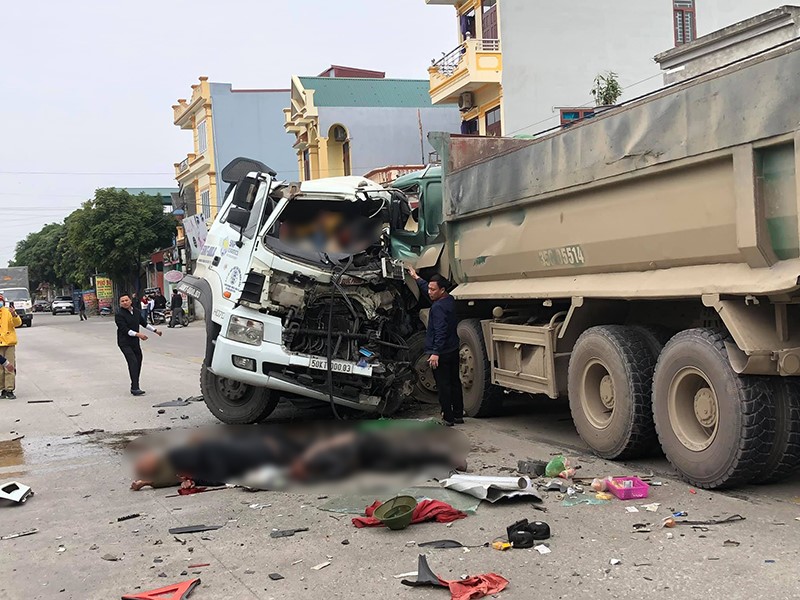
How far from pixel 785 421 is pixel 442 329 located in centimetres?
371

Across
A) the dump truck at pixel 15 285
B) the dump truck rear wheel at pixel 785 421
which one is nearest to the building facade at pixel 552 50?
the dump truck rear wheel at pixel 785 421

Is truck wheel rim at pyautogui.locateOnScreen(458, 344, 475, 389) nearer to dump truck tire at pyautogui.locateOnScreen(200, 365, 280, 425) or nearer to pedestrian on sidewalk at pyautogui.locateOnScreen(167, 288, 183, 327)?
dump truck tire at pyautogui.locateOnScreen(200, 365, 280, 425)

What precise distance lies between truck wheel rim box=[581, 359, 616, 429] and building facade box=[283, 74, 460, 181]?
26.9 m

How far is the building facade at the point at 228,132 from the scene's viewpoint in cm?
4159

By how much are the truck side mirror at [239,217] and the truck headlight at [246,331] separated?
1017mm

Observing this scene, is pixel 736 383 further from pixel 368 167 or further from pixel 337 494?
pixel 368 167

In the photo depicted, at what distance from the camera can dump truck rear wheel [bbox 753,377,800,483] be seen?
5.00 meters

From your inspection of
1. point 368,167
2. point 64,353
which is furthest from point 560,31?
point 64,353

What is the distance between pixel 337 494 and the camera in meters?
5.58

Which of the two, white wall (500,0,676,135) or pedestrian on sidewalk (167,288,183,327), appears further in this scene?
pedestrian on sidewalk (167,288,183,327)

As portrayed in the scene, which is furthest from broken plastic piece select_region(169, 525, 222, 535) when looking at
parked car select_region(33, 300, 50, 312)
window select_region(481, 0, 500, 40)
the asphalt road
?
parked car select_region(33, 300, 50, 312)

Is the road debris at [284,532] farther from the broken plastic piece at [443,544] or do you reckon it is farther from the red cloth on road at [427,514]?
the broken plastic piece at [443,544]

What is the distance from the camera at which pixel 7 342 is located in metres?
11.8

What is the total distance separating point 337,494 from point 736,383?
9.10 feet
